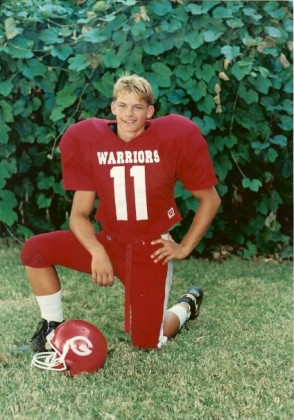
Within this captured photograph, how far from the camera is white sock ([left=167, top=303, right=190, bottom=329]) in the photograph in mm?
3340

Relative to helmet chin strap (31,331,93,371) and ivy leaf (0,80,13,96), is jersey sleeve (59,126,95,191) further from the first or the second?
ivy leaf (0,80,13,96)

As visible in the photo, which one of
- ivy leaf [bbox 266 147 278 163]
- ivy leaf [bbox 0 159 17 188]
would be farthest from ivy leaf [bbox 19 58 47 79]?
ivy leaf [bbox 266 147 278 163]

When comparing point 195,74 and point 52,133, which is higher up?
point 195,74

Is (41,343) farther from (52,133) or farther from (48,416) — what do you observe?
(52,133)

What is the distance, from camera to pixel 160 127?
10.0 feet

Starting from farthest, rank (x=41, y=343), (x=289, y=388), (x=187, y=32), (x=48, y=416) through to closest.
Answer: (x=187, y=32)
(x=41, y=343)
(x=289, y=388)
(x=48, y=416)

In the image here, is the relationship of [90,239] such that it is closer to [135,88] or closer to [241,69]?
[135,88]

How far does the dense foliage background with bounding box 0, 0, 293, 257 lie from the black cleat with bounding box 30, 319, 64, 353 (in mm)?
1341

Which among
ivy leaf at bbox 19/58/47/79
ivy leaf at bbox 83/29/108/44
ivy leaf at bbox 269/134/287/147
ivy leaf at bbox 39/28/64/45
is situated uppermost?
ivy leaf at bbox 83/29/108/44

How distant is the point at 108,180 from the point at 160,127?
31 cm

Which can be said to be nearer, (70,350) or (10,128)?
(70,350)

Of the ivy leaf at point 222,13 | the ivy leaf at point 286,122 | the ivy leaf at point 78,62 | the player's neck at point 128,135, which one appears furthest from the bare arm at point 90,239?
the ivy leaf at point 286,122

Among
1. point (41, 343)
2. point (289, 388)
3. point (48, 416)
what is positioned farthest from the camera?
point (41, 343)

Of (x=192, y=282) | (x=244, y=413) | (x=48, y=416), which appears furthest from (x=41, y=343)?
(x=192, y=282)
